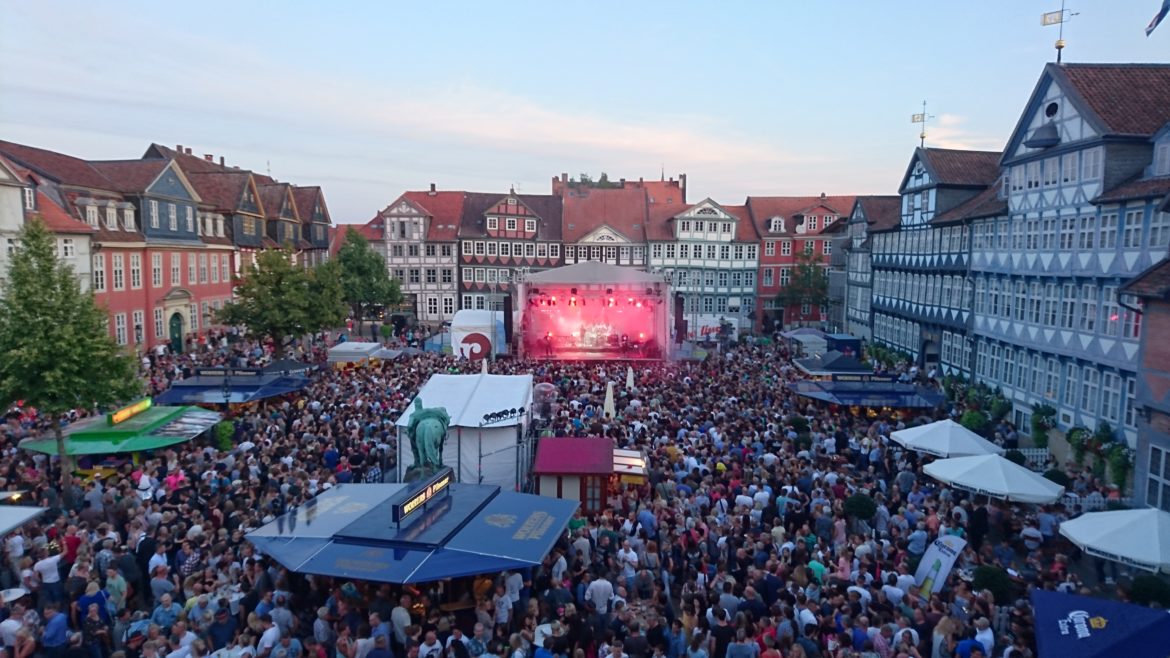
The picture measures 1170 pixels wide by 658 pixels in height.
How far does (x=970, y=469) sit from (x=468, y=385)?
9.71 metres

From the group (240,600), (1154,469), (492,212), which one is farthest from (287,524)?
(492,212)

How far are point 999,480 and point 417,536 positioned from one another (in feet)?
31.6

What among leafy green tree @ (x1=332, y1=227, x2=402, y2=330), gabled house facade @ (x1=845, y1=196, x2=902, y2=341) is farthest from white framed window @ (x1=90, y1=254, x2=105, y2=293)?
gabled house facade @ (x1=845, y1=196, x2=902, y2=341)

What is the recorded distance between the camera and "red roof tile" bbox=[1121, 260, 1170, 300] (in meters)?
14.2

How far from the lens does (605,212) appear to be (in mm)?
53500

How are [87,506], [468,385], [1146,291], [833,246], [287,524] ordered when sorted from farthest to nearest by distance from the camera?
1. [833,246]
2. [468,385]
3. [1146,291]
4. [87,506]
5. [287,524]

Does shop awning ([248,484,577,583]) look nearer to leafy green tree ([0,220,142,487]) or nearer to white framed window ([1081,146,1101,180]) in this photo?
leafy green tree ([0,220,142,487])

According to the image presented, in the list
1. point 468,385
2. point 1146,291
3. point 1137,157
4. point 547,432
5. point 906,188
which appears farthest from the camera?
point 906,188

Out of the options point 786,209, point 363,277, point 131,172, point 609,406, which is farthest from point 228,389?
point 786,209

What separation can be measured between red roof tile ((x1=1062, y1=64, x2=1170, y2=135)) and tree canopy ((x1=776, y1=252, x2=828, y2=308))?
2734 centimetres

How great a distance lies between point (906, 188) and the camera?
33.3 metres

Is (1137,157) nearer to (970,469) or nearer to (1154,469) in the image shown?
(1154,469)

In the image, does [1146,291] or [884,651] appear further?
[1146,291]

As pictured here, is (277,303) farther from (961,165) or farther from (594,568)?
(961,165)
